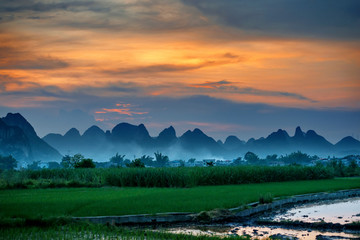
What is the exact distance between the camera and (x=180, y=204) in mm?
15109

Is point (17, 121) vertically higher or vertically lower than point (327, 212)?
higher

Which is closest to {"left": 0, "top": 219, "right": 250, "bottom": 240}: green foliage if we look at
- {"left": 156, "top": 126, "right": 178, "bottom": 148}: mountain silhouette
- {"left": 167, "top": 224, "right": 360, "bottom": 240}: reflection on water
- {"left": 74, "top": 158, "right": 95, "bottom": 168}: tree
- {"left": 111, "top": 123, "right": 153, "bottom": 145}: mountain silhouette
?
{"left": 167, "top": 224, "right": 360, "bottom": 240}: reflection on water

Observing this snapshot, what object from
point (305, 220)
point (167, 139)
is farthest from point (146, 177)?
point (167, 139)

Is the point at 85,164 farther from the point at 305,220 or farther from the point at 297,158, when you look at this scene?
the point at 297,158

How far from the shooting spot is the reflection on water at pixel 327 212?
46.4 ft

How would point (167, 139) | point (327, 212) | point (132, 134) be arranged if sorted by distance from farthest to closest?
point (167, 139), point (132, 134), point (327, 212)

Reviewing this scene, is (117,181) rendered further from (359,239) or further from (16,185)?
(359,239)

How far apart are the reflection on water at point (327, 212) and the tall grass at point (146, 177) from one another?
799 centimetres

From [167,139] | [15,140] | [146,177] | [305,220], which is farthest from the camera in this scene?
[167,139]

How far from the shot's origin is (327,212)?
16.0 m

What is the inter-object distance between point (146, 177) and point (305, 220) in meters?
12.1

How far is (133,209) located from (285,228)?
488 cm

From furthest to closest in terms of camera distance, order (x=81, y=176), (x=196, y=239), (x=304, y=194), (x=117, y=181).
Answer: (x=81, y=176), (x=117, y=181), (x=304, y=194), (x=196, y=239)

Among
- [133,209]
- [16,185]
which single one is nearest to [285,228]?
[133,209]
